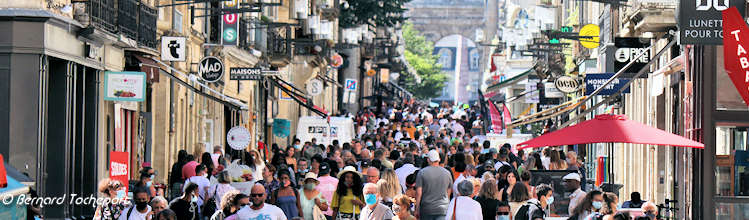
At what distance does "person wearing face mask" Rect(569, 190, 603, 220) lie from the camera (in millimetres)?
13150

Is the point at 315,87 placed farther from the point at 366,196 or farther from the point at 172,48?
the point at 366,196

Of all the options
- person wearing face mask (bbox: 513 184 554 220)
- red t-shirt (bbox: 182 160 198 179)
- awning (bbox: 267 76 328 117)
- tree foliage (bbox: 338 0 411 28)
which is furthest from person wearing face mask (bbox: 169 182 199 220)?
tree foliage (bbox: 338 0 411 28)

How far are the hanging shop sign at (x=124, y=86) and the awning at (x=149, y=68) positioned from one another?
217 cm

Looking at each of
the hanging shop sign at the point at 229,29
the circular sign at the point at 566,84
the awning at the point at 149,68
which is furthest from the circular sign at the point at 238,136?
the circular sign at the point at 566,84

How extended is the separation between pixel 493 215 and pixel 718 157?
3775 millimetres

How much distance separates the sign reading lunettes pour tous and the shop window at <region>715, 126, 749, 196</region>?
1621mm

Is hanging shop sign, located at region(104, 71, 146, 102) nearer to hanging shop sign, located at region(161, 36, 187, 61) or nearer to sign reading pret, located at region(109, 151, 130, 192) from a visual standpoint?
hanging shop sign, located at region(161, 36, 187, 61)

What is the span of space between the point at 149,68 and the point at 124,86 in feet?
8.55

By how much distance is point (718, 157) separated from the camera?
1664cm

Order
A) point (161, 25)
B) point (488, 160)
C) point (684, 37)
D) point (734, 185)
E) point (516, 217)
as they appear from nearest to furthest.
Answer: point (516, 217), point (684, 37), point (734, 185), point (488, 160), point (161, 25)

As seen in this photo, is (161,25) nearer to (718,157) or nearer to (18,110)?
(18,110)

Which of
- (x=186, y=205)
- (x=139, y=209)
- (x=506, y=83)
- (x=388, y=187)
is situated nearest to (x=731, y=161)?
(x=388, y=187)

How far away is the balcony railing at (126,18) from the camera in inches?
788

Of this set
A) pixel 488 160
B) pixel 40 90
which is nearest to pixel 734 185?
pixel 488 160
